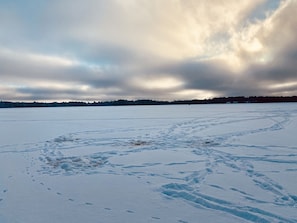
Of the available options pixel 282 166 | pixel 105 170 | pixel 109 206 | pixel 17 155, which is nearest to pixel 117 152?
pixel 105 170

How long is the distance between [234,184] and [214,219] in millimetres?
1491

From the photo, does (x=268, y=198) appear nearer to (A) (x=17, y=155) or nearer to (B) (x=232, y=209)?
(B) (x=232, y=209)

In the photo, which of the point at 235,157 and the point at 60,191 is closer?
the point at 60,191

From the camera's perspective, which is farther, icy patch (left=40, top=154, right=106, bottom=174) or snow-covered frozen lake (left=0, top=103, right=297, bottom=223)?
icy patch (left=40, top=154, right=106, bottom=174)

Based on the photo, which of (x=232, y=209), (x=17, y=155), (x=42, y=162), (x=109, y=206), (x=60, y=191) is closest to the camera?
(x=232, y=209)


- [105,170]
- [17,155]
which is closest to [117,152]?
[105,170]

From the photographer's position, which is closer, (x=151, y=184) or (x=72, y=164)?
(x=151, y=184)

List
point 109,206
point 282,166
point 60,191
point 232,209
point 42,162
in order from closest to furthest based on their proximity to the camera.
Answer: point 232,209 < point 109,206 < point 60,191 < point 282,166 < point 42,162

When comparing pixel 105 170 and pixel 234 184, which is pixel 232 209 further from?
pixel 105 170

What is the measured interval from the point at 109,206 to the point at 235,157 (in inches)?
163

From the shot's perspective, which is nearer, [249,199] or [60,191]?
[249,199]

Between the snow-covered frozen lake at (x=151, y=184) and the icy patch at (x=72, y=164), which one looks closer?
the snow-covered frozen lake at (x=151, y=184)

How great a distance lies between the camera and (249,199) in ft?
12.9

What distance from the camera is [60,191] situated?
4.50 m
